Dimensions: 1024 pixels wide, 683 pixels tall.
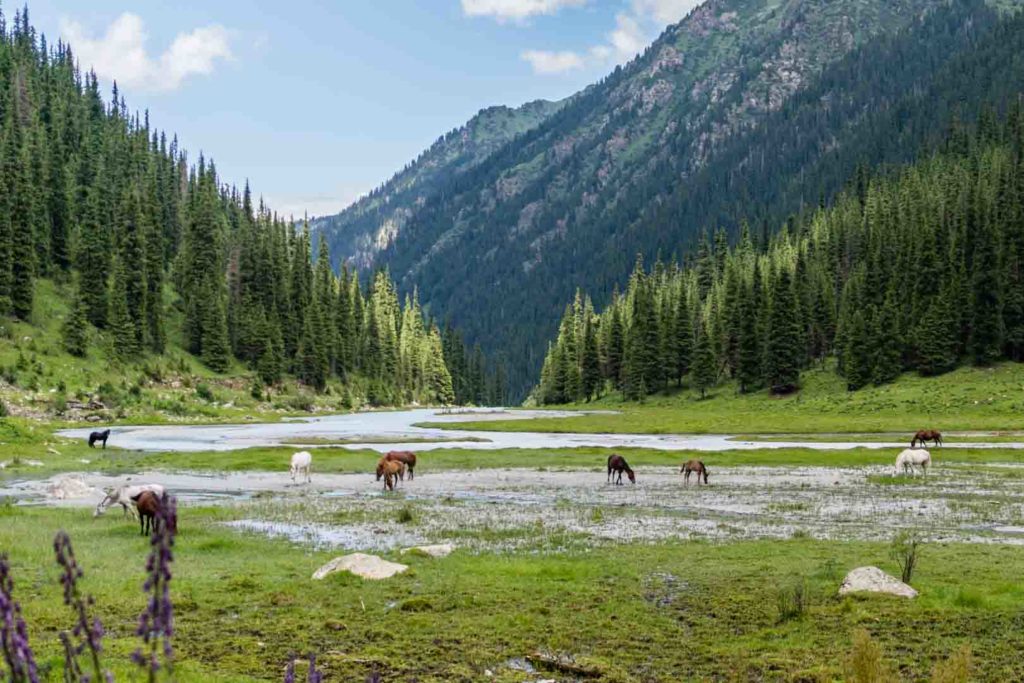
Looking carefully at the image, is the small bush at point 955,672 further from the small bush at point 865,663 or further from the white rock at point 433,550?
the white rock at point 433,550

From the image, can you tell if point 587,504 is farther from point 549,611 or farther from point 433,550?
point 549,611

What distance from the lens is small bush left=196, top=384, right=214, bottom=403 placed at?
109000 millimetres

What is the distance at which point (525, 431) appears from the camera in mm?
95938

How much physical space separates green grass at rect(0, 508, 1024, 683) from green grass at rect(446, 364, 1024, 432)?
6145 centimetres

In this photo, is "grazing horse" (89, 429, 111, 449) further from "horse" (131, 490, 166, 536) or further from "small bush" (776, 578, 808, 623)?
"small bush" (776, 578, 808, 623)

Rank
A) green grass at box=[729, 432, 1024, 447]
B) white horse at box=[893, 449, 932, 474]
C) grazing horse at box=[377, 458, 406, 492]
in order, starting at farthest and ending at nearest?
green grass at box=[729, 432, 1024, 447], white horse at box=[893, 449, 932, 474], grazing horse at box=[377, 458, 406, 492]

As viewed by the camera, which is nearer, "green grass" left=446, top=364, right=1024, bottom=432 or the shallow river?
the shallow river

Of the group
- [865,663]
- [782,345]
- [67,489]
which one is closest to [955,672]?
[865,663]

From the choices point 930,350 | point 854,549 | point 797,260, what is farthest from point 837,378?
point 854,549

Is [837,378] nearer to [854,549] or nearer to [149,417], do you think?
[149,417]

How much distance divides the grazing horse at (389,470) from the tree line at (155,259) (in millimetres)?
70156

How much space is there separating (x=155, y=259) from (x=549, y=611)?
128 meters

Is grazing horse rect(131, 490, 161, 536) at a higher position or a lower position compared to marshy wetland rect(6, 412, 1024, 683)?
higher

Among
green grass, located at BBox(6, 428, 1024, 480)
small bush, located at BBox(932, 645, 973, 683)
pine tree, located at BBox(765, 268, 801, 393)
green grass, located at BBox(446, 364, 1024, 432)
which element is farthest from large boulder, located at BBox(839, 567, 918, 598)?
pine tree, located at BBox(765, 268, 801, 393)
